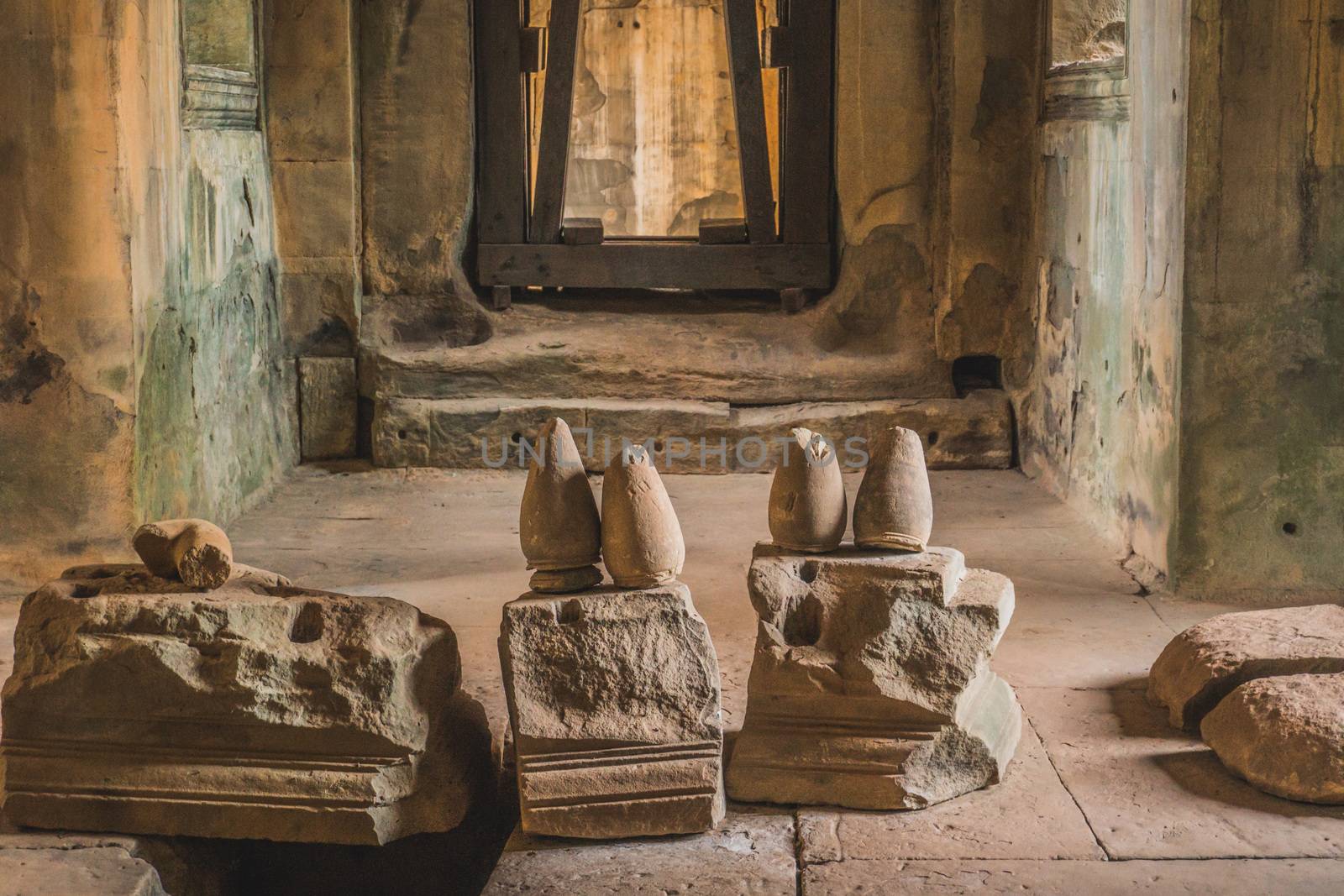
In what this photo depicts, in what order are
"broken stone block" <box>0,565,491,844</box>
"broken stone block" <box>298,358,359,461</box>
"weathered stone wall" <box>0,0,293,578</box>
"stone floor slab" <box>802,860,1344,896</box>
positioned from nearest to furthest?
"stone floor slab" <box>802,860,1344,896</box>
"broken stone block" <box>0,565,491,844</box>
"weathered stone wall" <box>0,0,293,578</box>
"broken stone block" <box>298,358,359,461</box>

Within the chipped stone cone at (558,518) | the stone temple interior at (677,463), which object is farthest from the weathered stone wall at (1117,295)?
the chipped stone cone at (558,518)

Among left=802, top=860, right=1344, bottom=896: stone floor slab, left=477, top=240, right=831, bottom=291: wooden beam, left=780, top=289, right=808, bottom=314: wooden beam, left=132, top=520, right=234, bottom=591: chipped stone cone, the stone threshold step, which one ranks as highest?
left=477, top=240, right=831, bottom=291: wooden beam

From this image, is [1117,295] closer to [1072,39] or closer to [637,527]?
[1072,39]

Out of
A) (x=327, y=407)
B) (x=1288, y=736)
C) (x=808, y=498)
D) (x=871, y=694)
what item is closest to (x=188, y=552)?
(x=808, y=498)

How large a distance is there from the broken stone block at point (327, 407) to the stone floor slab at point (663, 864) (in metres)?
4.13

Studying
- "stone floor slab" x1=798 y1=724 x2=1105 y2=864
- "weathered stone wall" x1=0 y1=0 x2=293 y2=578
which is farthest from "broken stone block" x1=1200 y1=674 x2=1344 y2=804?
"weathered stone wall" x1=0 y1=0 x2=293 y2=578

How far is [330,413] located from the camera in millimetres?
7375

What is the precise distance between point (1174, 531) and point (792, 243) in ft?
9.72

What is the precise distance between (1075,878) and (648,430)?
13.6 ft

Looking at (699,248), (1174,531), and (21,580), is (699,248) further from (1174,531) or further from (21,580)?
(21,580)

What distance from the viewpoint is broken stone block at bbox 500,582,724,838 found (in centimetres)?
351

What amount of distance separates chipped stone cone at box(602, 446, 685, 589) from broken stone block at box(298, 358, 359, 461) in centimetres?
392

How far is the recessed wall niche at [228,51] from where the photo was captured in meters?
6.57

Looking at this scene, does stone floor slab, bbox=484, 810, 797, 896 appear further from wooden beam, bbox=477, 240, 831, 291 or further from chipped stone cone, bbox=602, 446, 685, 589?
wooden beam, bbox=477, 240, 831, 291
